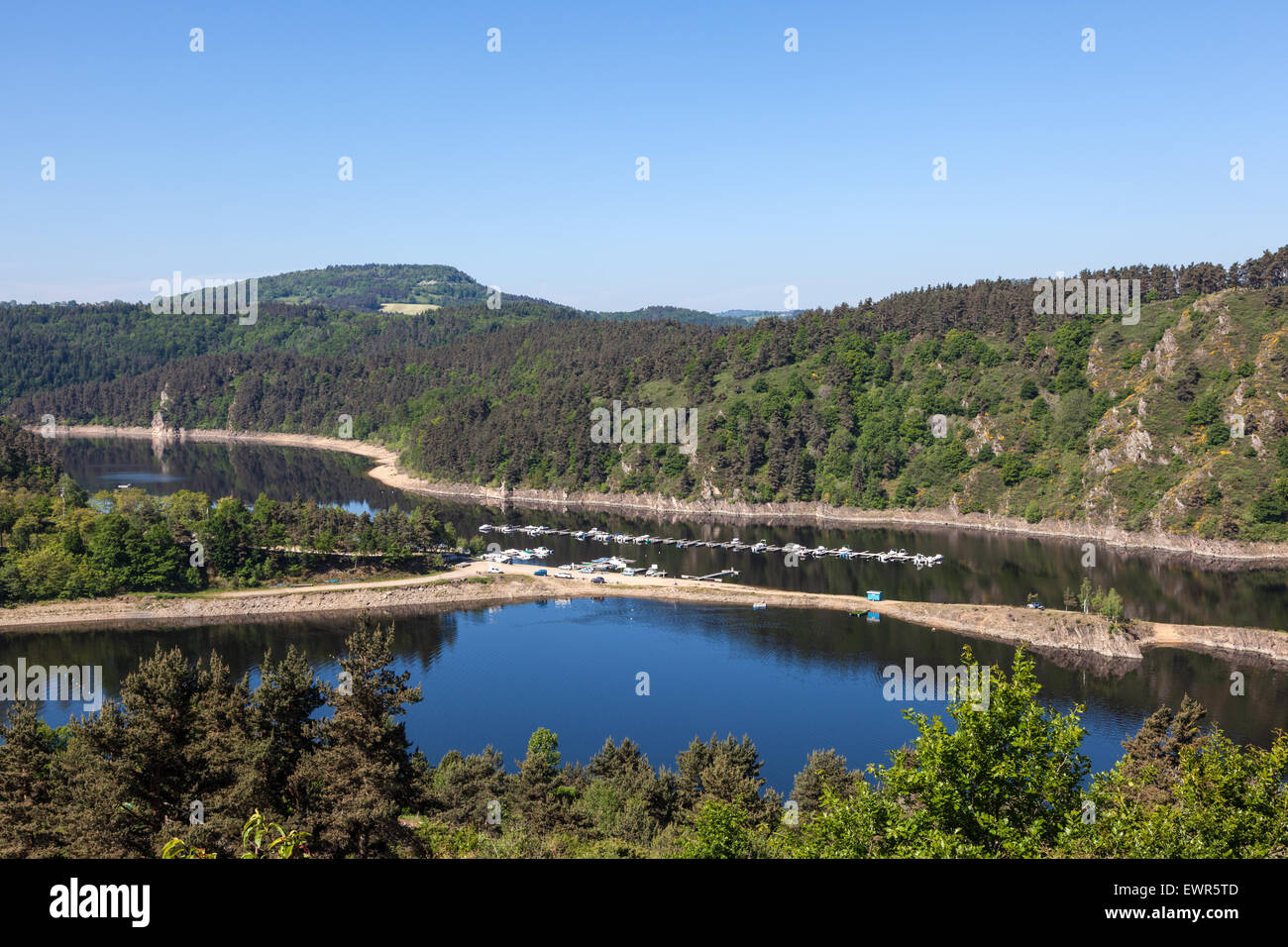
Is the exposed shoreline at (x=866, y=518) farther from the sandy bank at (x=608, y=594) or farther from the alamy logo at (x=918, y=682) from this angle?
the alamy logo at (x=918, y=682)

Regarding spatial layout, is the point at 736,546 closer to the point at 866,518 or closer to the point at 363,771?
the point at 866,518

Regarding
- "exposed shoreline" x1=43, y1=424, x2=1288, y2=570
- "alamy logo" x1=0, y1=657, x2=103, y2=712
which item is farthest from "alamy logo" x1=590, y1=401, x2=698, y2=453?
"alamy logo" x1=0, y1=657, x2=103, y2=712

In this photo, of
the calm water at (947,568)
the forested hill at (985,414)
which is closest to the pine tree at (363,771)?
the calm water at (947,568)

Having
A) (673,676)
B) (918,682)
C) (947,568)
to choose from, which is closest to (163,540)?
(673,676)

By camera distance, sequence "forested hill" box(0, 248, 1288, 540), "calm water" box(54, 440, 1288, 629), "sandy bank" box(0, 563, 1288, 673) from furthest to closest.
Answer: "forested hill" box(0, 248, 1288, 540)
"calm water" box(54, 440, 1288, 629)
"sandy bank" box(0, 563, 1288, 673)

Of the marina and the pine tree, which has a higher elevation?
the pine tree
